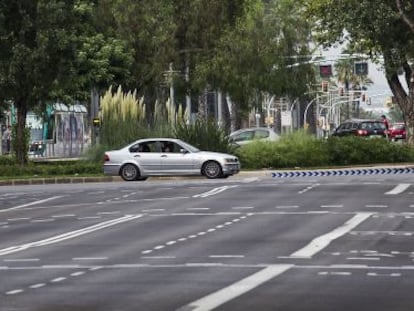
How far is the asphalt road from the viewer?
12781mm

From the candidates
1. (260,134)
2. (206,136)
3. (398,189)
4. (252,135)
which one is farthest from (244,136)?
(398,189)

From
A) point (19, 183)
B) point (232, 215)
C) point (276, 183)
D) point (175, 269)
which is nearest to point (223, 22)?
point (19, 183)

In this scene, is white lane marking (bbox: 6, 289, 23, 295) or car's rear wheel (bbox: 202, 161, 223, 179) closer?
white lane marking (bbox: 6, 289, 23, 295)

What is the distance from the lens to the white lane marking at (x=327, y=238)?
17.5m

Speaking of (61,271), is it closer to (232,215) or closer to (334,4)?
(232,215)

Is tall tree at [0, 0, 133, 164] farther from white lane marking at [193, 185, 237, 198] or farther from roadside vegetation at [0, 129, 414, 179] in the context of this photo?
white lane marking at [193, 185, 237, 198]

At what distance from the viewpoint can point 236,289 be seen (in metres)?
13.3

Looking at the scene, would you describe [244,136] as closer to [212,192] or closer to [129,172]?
[129,172]

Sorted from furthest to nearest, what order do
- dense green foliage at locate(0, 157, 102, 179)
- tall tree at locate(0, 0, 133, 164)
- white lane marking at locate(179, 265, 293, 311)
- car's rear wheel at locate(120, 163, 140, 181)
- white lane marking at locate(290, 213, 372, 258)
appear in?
dense green foliage at locate(0, 157, 102, 179) → tall tree at locate(0, 0, 133, 164) → car's rear wheel at locate(120, 163, 140, 181) → white lane marking at locate(290, 213, 372, 258) → white lane marking at locate(179, 265, 293, 311)

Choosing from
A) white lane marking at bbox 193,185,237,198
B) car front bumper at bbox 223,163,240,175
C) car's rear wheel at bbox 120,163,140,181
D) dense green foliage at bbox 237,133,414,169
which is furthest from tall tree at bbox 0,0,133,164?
white lane marking at bbox 193,185,237,198

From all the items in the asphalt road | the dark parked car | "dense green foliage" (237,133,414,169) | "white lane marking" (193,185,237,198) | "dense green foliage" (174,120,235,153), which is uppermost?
the dark parked car

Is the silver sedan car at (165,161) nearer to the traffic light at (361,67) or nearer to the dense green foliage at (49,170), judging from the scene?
the dense green foliage at (49,170)

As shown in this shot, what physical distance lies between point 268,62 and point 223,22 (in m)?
4.96

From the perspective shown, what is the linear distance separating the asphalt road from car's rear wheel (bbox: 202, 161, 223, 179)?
23.6 ft
